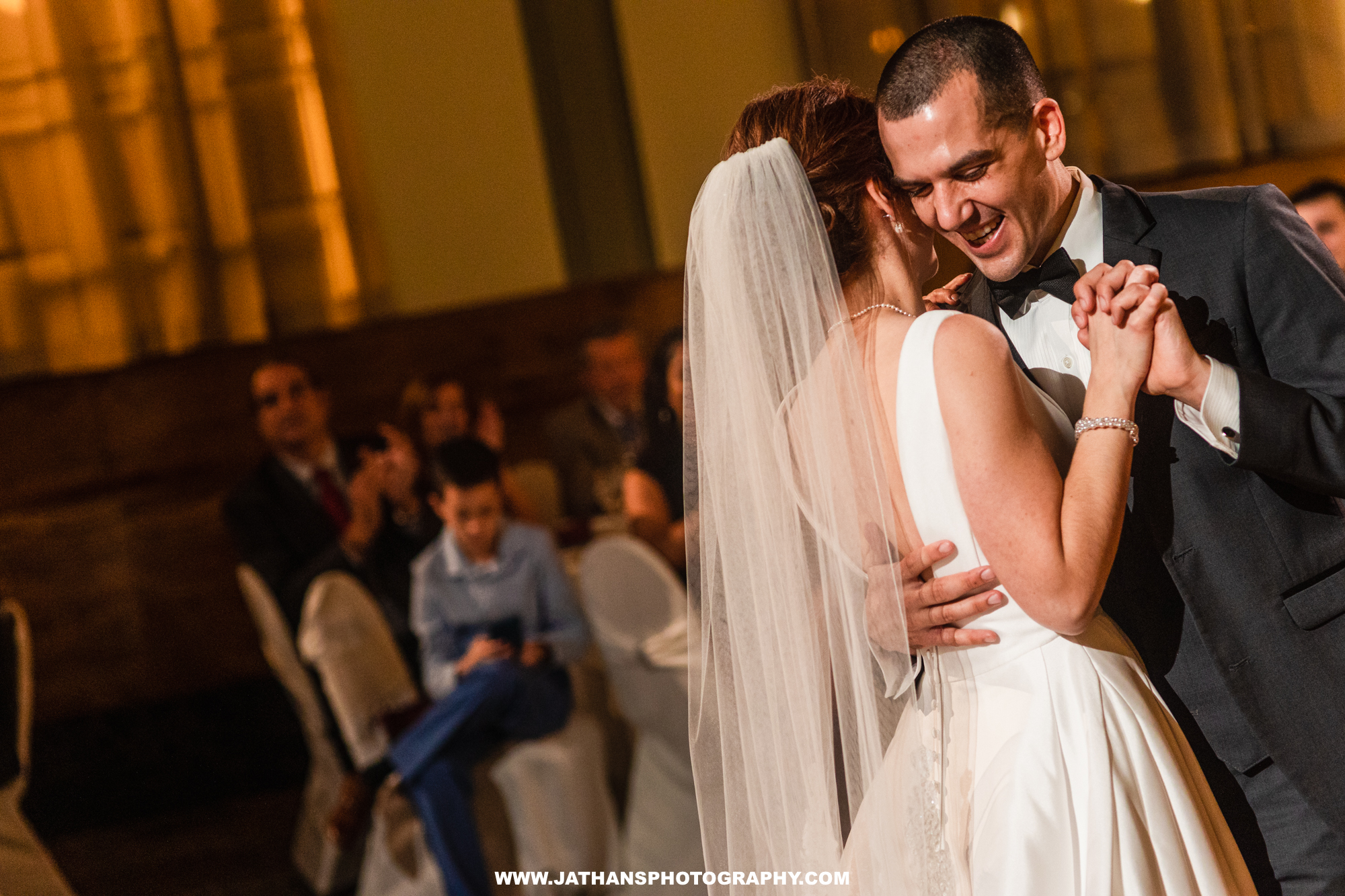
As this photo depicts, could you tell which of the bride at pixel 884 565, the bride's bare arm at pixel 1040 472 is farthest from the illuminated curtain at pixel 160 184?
the bride's bare arm at pixel 1040 472

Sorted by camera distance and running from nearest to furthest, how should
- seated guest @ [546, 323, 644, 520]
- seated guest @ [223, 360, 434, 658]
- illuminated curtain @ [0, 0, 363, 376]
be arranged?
seated guest @ [223, 360, 434, 658]
seated guest @ [546, 323, 644, 520]
illuminated curtain @ [0, 0, 363, 376]

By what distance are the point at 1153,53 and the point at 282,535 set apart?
4763 mm

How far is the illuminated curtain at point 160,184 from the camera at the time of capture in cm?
561

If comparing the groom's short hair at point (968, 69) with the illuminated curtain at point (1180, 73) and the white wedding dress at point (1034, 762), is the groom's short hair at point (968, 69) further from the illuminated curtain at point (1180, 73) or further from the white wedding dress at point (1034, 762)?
the illuminated curtain at point (1180, 73)

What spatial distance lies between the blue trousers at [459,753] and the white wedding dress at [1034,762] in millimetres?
1924

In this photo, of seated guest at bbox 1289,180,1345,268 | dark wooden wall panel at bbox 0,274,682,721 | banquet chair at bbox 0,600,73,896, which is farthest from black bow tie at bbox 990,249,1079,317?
dark wooden wall panel at bbox 0,274,682,721

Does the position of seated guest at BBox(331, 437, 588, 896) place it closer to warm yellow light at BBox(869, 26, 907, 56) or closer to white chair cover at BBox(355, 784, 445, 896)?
white chair cover at BBox(355, 784, 445, 896)

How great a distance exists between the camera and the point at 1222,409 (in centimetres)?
138

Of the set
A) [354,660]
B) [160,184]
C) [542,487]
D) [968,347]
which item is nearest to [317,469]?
[354,660]

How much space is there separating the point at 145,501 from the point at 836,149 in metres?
5.15

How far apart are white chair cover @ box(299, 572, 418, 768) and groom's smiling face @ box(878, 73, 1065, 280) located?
2549 millimetres

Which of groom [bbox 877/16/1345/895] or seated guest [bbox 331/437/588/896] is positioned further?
seated guest [bbox 331/437/588/896]

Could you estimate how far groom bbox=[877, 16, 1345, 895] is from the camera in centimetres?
147

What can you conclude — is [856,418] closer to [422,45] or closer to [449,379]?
[449,379]
